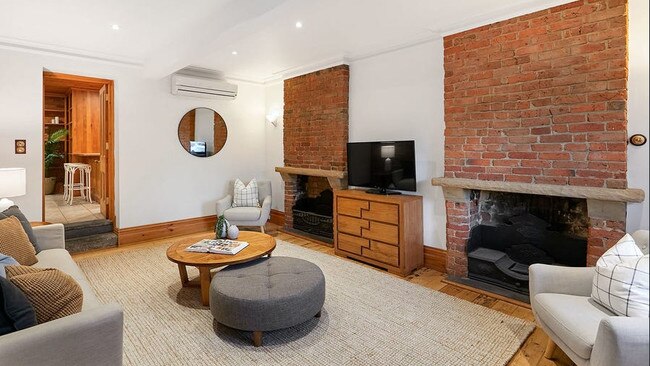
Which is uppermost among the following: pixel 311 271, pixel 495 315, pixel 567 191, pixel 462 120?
pixel 462 120

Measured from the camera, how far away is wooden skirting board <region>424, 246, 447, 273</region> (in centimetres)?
349

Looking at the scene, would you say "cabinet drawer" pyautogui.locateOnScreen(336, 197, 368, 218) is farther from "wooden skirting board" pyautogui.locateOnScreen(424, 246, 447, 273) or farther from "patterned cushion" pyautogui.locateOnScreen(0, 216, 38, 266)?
"patterned cushion" pyautogui.locateOnScreen(0, 216, 38, 266)

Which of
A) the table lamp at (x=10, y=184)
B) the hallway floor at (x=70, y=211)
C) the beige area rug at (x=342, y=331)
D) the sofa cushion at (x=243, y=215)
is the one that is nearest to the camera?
the beige area rug at (x=342, y=331)

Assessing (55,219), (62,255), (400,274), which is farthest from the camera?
(55,219)

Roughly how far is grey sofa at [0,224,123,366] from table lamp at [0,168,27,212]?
7.86 ft

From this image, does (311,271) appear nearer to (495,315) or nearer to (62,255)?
(495,315)

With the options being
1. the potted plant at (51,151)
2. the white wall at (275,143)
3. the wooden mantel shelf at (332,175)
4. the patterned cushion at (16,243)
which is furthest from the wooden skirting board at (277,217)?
the potted plant at (51,151)

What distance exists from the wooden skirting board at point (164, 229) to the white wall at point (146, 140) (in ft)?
0.24

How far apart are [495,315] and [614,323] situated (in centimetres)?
135

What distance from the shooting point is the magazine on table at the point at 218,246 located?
9.09 feet

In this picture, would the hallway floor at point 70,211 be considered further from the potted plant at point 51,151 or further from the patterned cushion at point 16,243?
the patterned cushion at point 16,243

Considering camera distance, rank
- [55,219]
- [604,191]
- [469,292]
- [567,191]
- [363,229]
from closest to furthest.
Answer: [604,191]
[567,191]
[469,292]
[363,229]
[55,219]

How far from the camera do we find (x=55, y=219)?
485cm

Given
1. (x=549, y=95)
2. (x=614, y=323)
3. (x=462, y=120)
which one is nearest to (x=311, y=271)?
(x=614, y=323)
